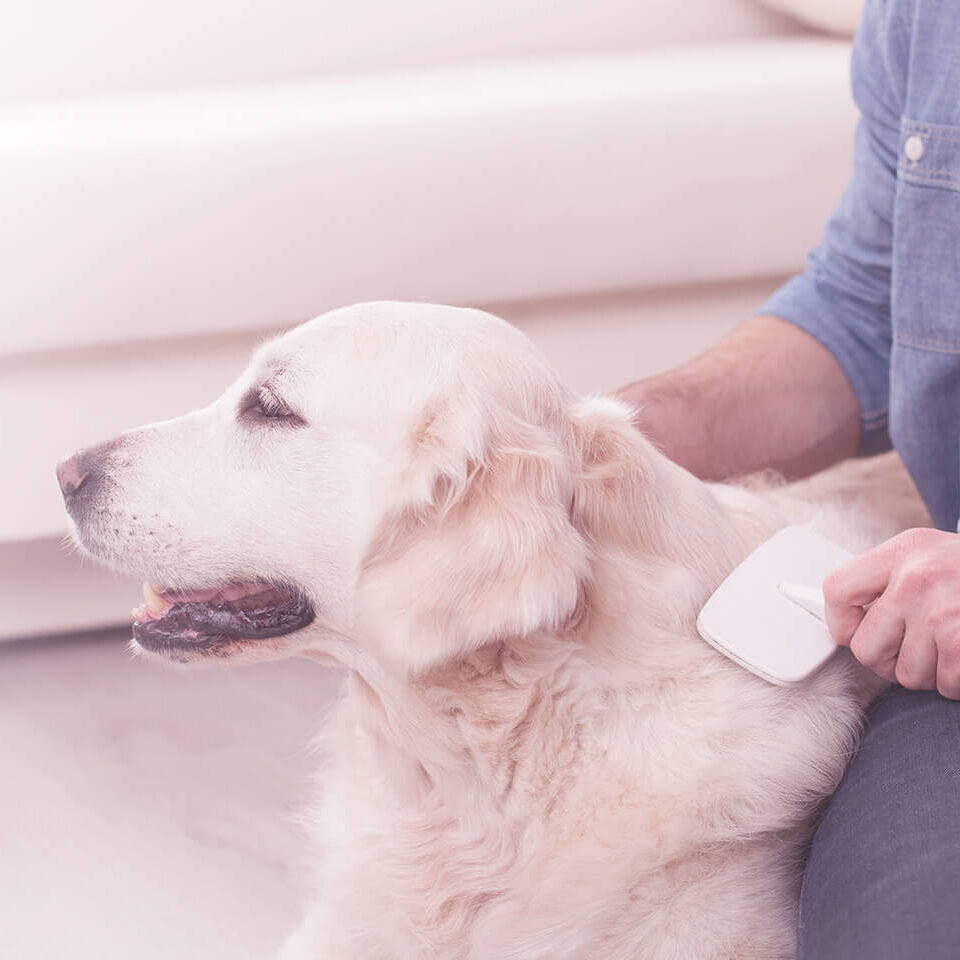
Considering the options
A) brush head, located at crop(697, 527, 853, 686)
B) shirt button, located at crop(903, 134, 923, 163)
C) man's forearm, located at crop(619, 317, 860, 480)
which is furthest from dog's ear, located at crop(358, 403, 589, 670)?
shirt button, located at crop(903, 134, 923, 163)

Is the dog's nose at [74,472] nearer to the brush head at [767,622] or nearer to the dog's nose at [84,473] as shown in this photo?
the dog's nose at [84,473]

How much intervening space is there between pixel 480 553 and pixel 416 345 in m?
0.17

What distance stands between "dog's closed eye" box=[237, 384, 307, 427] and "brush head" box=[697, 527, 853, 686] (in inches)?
13.4

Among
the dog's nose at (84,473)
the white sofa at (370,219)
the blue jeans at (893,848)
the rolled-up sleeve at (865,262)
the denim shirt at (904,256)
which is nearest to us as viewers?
the blue jeans at (893,848)

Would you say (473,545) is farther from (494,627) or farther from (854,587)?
(854,587)

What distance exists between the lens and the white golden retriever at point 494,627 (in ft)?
2.73

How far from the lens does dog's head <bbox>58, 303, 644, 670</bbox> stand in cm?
81

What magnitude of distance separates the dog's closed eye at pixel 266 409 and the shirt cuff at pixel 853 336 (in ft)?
2.04

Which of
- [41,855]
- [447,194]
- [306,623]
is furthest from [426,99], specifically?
[41,855]

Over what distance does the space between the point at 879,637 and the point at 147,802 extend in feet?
3.29

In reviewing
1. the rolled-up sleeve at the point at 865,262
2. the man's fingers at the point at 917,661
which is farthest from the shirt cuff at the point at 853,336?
the man's fingers at the point at 917,661

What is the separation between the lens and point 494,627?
0.79 meters

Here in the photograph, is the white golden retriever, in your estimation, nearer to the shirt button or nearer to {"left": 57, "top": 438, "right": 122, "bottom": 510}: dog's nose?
{"left": 57, "top": 438, "right": 122, "bottom": 510}: dog's nose

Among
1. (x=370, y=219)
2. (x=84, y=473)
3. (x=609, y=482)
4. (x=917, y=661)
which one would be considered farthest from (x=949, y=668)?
(x=370, y=219)
